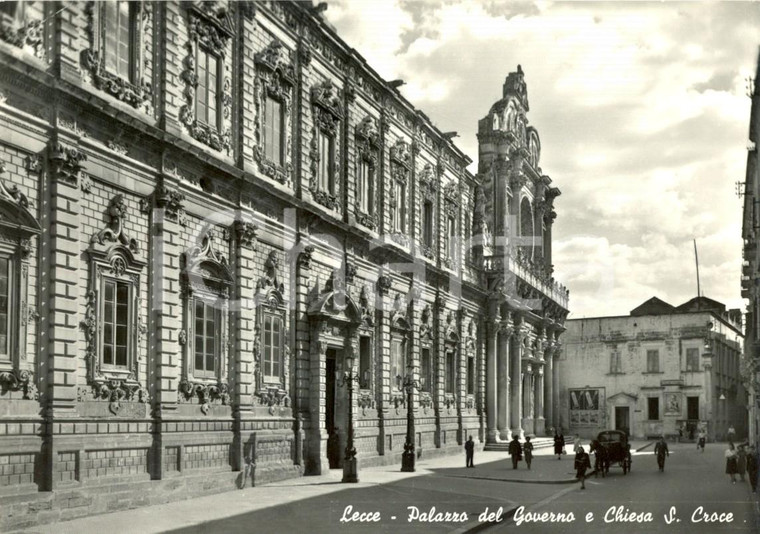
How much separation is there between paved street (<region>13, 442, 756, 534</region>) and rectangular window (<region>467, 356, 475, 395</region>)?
10988 mm

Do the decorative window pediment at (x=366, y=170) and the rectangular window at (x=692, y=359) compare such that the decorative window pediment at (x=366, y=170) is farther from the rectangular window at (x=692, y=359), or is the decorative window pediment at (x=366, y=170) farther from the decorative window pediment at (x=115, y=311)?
the rectangular window at (x=692, y=359)

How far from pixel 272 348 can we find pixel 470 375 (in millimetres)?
20457

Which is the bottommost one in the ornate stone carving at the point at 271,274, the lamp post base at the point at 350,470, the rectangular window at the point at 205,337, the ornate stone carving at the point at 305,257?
the lamp post base at the point at 350,470

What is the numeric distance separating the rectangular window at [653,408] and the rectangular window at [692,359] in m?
3.11

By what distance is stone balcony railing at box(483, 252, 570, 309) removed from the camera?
46.4m

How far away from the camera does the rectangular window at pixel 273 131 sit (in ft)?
81.8

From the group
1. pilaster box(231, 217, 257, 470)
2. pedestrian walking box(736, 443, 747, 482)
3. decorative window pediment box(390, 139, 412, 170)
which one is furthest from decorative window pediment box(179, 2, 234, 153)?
pedestrian walking box(736, 443, 747, 482)

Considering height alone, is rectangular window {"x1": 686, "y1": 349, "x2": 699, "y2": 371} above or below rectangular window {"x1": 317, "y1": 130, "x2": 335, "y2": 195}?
below

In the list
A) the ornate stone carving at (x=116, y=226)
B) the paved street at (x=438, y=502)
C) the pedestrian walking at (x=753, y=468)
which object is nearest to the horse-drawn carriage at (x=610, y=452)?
the paved street at (x=438, y=502)

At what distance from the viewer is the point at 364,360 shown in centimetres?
3173

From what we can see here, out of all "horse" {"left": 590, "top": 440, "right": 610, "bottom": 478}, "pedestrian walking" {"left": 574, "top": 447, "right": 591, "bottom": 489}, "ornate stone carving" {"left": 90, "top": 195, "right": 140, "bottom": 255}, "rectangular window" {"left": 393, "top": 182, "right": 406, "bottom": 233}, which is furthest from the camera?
"rectangular window" {"left": 393, "top": 182, "right": 406, "bottom": 233}

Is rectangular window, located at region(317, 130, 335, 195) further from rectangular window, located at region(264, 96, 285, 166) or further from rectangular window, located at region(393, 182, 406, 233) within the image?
rectangular window, located at region(393, 182, 406, 233)

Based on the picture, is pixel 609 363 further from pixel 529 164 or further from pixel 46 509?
pixel 46 509

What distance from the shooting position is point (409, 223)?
3631cm
